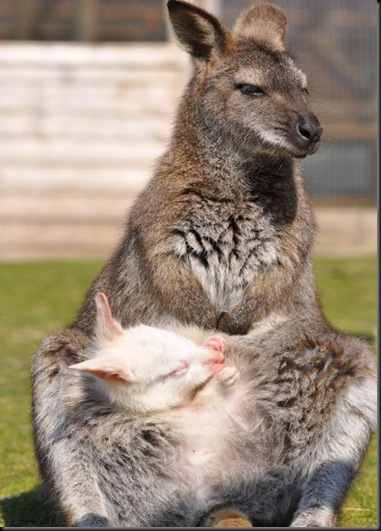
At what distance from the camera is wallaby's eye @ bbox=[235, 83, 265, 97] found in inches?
201

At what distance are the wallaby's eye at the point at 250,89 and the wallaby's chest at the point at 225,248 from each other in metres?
0.58

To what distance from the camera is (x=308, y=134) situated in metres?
4.85

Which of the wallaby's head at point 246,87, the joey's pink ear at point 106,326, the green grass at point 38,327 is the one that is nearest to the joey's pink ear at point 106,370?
the joey's pink ear at point 106,326

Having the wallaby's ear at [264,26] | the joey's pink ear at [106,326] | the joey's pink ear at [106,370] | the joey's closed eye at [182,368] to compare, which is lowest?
the joey's closed eye at [182,368]

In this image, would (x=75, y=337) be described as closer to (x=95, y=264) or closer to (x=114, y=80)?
(x=95, y=264)

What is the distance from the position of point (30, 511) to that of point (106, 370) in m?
1.29

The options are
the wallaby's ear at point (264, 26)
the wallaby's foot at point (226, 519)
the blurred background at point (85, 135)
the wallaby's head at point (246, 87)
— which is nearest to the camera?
the wallaby's foot at point (226, 519)

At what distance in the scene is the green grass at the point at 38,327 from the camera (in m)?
5.36

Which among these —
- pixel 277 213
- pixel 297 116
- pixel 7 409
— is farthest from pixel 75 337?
pixel 7 409

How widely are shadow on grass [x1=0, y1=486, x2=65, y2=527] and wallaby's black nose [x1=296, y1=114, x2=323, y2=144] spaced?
1.91 m

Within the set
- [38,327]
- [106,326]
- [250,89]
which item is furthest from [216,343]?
[38,327]

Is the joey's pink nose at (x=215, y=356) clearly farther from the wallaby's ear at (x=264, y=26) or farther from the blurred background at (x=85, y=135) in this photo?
the blurred background at (x=85, y=135)

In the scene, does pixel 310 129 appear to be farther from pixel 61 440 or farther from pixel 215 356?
pixel 61 440

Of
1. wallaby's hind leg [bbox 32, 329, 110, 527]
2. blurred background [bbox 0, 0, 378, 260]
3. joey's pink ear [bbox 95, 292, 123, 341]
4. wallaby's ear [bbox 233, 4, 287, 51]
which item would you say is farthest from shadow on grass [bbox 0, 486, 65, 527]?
blurred background [bbox 0, 0, 378, 260]
